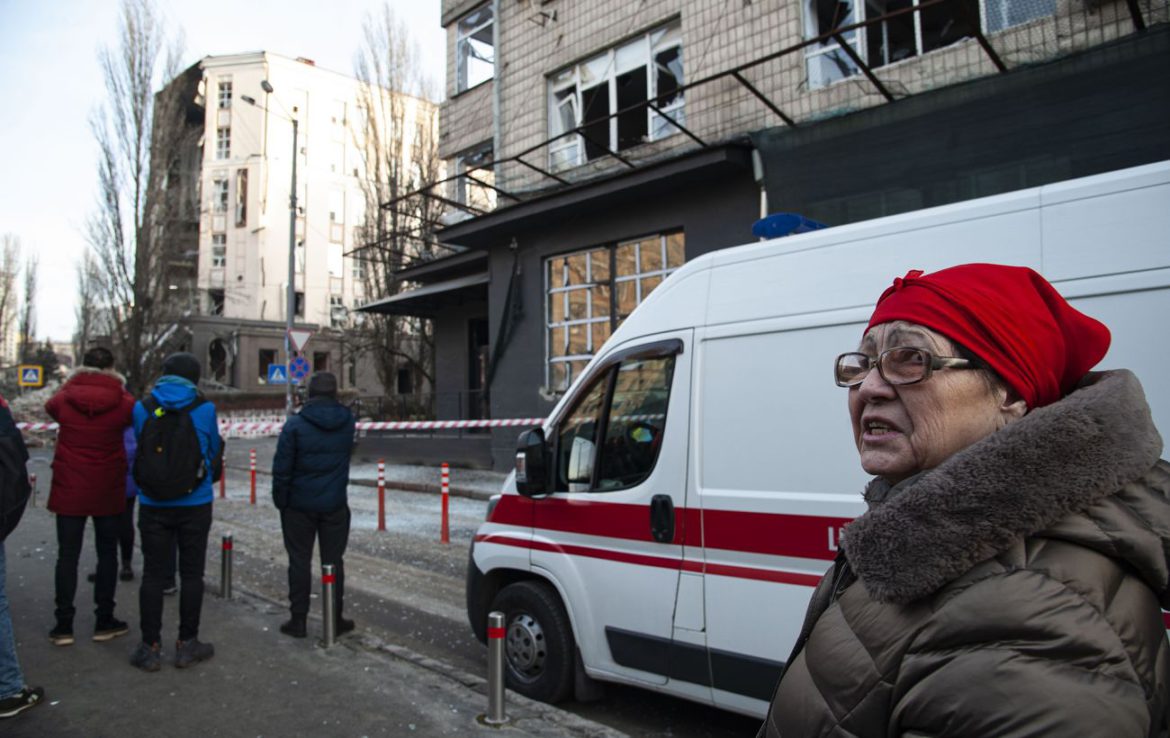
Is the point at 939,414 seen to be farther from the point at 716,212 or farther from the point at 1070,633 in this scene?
the point at 716,212

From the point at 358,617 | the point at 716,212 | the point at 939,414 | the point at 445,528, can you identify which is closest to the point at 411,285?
the point at 716,212

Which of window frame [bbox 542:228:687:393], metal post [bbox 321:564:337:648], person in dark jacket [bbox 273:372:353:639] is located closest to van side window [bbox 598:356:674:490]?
metal post [bbox 321:564:337:648]

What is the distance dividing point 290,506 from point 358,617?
1.50 m

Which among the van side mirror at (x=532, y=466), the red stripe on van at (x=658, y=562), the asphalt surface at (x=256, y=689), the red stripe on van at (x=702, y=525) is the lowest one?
the asphalt surface at (x=256, y=689)

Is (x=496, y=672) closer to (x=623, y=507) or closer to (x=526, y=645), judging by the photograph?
(x=526, y=645)

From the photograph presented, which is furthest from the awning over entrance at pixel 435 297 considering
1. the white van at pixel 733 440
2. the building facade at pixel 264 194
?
the building facade at pixel 264 194

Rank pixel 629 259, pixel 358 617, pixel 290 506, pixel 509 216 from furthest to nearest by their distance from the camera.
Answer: pixel 509 216, pixel 629 259, pixel 358 617, pixel 290 506

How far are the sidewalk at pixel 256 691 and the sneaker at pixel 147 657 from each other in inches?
2.8

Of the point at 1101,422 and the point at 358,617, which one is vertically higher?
the point at 1101,422

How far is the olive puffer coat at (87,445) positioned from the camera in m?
5.27

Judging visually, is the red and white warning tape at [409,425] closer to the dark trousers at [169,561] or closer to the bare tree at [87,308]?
the dark trousers at [169,561]

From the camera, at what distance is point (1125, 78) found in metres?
8.70

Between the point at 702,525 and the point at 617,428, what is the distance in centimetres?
77

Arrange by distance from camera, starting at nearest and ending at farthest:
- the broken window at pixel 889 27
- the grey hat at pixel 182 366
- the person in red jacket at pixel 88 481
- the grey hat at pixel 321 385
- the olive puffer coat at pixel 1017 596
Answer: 1. the olive puffer coat at pixel 1017 596
2. the grey hat at pixel 182 366
3. the person in red jacket at pixel 88 481
4. the grey hat at pixel 321 385
5. the broken window at pixel 889 27
